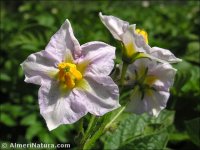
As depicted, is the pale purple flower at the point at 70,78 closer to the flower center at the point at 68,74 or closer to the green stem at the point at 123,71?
→ the flower center at the point at 68,74

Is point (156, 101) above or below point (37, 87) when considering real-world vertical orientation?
above

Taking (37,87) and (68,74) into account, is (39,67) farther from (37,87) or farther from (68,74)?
(37,87)

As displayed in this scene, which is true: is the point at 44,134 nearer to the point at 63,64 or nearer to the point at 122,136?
the point at 122,136

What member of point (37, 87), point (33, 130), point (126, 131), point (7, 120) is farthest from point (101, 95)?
point (37, 87)

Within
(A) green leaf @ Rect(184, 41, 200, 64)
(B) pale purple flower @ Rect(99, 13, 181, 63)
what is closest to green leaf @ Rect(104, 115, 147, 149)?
(B) pale purple flower @ Rect(99, 13, 181, 63)

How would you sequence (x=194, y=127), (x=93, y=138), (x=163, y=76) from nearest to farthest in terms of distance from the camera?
1. (x=93, y=138)
2. (x=163, y=76)
3. (x=194, y=127)

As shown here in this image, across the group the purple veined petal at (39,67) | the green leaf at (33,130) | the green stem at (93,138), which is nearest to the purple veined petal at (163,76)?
the green stem at (93,138)
